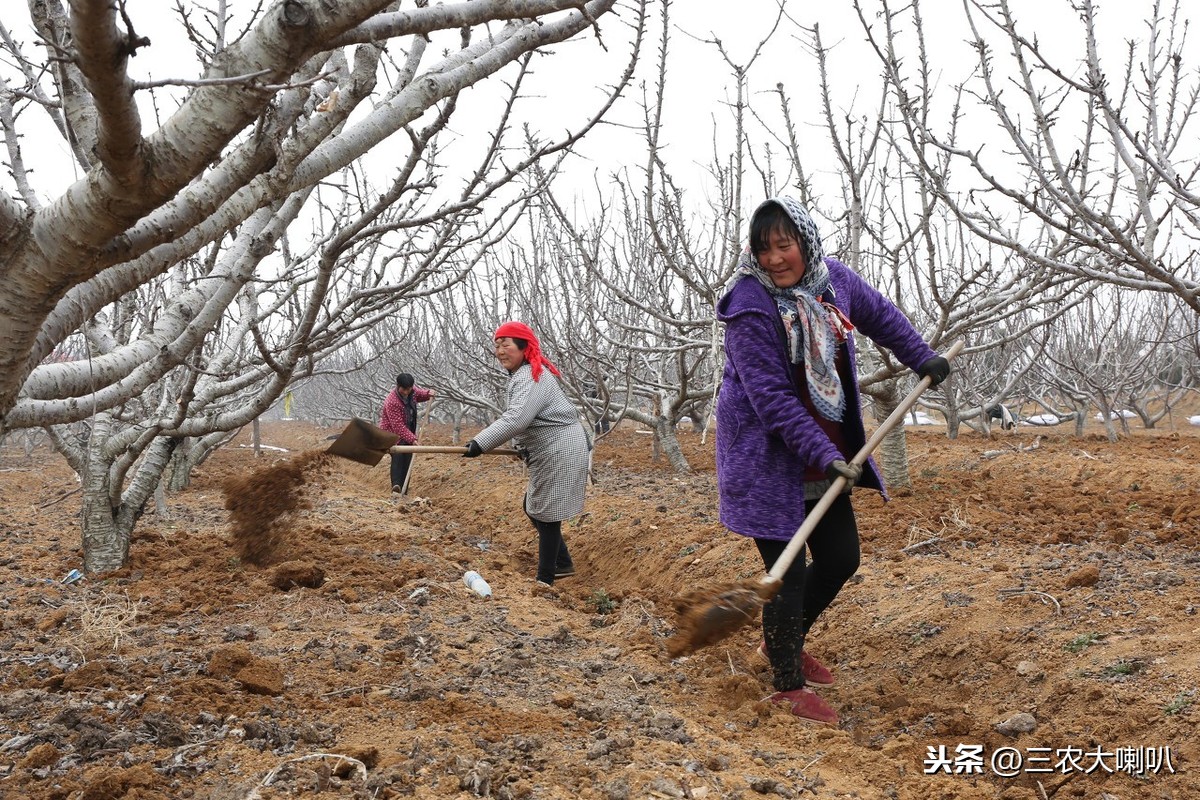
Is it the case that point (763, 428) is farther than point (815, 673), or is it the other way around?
point (815, 673)

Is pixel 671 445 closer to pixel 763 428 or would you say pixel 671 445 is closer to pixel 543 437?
pixel 543 437

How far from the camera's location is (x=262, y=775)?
2.03 metres

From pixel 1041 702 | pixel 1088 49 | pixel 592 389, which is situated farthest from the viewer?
Result: pixel 592 389

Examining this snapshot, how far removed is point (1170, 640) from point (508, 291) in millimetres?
8235

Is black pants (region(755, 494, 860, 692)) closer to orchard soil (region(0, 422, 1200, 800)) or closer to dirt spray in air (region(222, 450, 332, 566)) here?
orchard soil (region(0, 422, 1200, 800))

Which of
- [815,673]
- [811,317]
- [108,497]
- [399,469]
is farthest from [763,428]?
[399,469]

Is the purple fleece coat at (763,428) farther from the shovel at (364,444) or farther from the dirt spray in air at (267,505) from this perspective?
the dirt spray in air at (267,505)

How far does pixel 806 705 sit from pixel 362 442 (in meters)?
→ 3.06

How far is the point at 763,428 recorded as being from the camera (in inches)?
106

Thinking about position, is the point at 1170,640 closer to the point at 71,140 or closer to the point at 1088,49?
the point at 1088,49

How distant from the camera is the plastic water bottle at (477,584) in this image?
14.1 feet

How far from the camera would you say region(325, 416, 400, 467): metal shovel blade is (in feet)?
16.2

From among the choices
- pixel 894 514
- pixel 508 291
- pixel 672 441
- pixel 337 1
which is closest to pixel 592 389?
pixel 508 291

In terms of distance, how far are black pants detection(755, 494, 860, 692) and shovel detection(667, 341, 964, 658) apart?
10 cm
